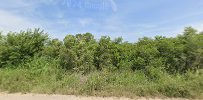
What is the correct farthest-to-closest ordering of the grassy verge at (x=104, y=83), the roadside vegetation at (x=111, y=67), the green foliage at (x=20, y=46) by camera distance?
A: the green foliage at (x=20, y=46) → the roadside vegetation at (x=111, y=67) → the grassy verge at (x=104, y=83)

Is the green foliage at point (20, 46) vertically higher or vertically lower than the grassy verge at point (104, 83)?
higher

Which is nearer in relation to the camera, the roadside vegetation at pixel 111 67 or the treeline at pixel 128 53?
the roadside vegetation at pixel 111 67

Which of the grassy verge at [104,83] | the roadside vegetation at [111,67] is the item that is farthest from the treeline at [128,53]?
the grassy verge at [104,83]

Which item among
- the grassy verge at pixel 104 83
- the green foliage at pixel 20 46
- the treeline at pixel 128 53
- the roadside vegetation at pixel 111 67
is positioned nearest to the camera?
the grassy verge at pixel 104 83

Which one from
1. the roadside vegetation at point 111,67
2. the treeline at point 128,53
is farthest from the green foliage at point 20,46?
the treeline at point 128,53

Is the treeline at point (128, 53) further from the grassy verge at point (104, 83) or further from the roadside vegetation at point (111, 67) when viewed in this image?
the grassy verge at point (104, 83)

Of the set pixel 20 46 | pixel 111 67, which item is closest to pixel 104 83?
pixel 111 67

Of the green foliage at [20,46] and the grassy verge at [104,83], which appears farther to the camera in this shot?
the green foliage at [20,46]

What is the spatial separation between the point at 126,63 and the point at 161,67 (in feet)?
3.91

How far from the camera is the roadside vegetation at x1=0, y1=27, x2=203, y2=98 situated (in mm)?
8375

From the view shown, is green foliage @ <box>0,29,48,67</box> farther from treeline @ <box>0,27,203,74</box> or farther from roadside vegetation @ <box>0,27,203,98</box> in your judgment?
treeline @ <box>0,27,203,74</box>

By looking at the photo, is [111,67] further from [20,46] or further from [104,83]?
[20,46]

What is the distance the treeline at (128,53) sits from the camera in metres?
9.44

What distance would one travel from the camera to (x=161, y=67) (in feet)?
30.3
